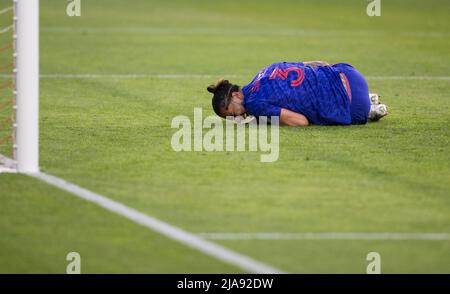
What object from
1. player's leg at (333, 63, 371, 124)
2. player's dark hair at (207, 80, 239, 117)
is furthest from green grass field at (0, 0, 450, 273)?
player's dark hair at (207, 80, 239, 117)

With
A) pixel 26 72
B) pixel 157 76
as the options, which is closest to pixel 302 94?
pixel 26 72

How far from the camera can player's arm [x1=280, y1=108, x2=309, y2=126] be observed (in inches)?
426

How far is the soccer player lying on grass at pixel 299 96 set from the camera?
422 inches

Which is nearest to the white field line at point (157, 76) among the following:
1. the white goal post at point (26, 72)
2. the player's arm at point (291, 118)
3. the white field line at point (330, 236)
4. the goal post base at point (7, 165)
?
the player's arm at point (291, 118)

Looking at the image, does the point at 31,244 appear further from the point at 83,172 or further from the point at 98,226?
the point at 83,172

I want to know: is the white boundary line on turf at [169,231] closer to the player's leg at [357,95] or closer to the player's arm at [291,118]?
the player's arm at [291,118]

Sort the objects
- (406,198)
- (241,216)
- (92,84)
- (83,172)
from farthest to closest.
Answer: (92,84), (83,172), (406,198), (241,216)

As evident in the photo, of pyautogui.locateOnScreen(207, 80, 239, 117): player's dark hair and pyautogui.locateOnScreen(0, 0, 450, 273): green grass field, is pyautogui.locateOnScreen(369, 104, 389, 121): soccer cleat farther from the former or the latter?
pyautogui.locateOnScreen(207, 80, 239, 117): player's dark hair

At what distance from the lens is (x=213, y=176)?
871cm

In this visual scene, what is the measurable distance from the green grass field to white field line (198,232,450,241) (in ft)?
0.25

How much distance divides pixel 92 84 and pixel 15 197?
23.0 feet

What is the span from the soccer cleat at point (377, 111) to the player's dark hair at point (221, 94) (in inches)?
58.6

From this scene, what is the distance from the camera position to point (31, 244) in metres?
6.75

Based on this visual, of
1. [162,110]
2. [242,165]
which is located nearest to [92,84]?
[162,110]
